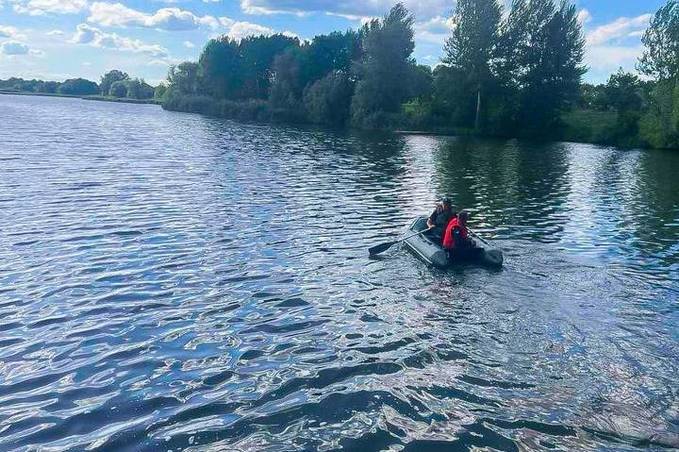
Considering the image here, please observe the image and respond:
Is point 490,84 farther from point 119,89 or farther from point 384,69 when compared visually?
point 119,89

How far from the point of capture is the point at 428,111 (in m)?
72.8

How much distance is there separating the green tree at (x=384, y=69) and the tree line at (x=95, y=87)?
9977 cm

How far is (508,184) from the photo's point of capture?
32219 mm

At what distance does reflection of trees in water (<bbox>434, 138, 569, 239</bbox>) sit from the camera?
881 inches

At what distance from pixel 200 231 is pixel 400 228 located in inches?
263

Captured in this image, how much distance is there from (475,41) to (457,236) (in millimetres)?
→ 56961

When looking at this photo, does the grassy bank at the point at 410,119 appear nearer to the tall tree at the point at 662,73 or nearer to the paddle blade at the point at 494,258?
the tall tree at the point at 662,73

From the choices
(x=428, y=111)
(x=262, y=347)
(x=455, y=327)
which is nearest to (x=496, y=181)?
(x=455, y=327)

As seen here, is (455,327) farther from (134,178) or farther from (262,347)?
(134,178)

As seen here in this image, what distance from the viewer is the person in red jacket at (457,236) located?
603 inches

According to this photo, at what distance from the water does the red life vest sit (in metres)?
0.82

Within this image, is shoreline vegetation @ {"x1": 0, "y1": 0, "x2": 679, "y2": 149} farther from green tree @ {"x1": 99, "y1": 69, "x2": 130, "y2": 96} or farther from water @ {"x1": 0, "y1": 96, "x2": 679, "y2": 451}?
green tree @ {"x1": 99, "y1": 69, "x2": 130, "y2": 96}

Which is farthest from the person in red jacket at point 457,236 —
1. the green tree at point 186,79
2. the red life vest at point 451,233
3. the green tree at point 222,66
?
the green tree at point 186,79

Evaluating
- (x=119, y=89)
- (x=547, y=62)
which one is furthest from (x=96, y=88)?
(x=547, y=62)
